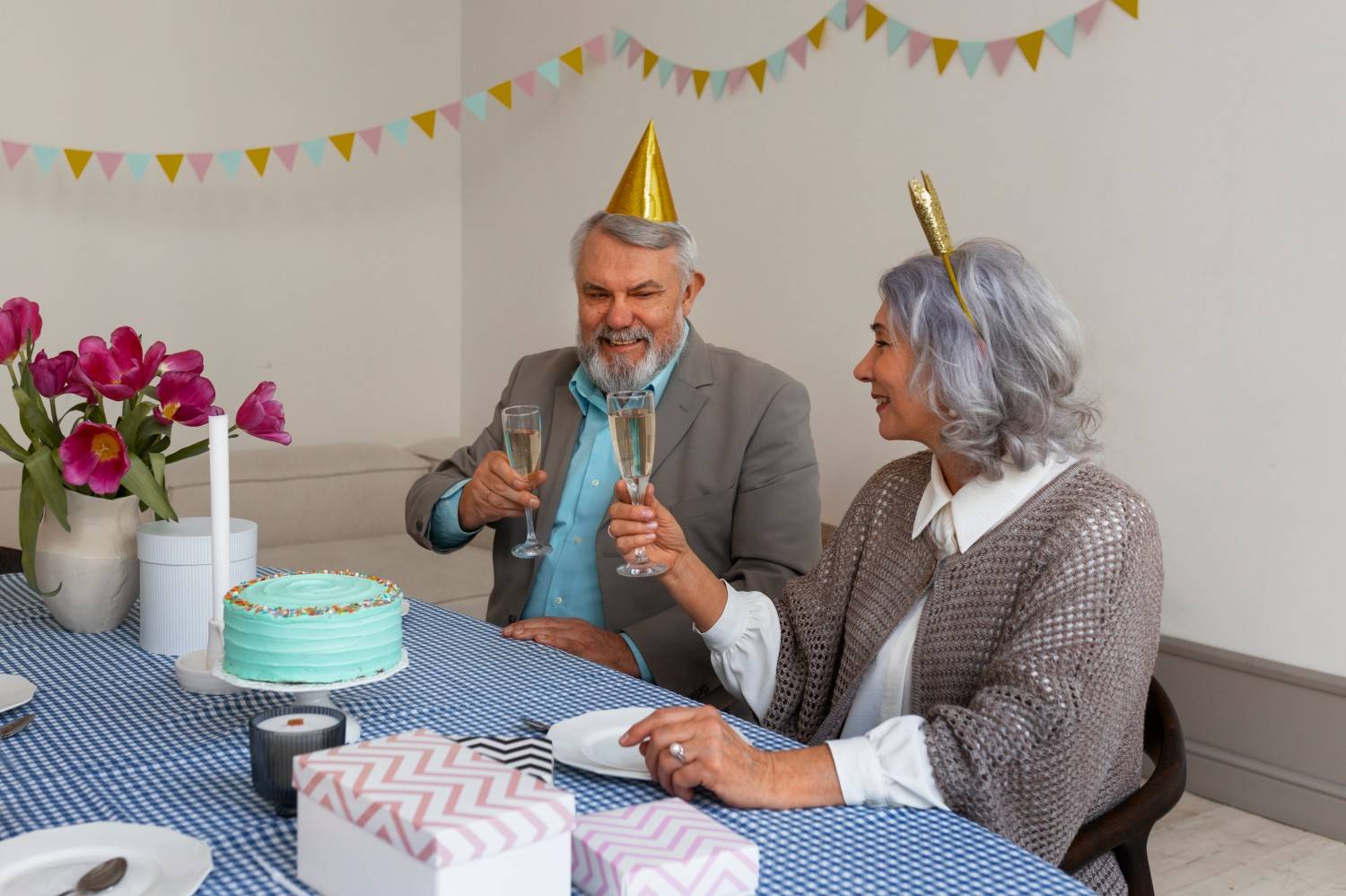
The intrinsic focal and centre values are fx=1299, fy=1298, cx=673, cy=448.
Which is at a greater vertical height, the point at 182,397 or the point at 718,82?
the point at 718,82

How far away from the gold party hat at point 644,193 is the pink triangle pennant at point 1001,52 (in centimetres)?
103

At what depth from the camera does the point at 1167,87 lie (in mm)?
2797

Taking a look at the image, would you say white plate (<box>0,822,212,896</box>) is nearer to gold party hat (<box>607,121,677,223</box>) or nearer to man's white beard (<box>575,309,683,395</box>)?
man's white beard (<box>575,309,683,395</box>)

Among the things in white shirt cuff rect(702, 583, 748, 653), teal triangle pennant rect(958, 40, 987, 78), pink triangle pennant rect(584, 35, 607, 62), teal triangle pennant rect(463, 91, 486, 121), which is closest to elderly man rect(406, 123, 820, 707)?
white shirt cuff rect(702, 583, 748, 653)

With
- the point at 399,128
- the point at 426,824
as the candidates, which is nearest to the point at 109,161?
the point at 399,128

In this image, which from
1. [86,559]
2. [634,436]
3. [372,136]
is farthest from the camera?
[372,136]

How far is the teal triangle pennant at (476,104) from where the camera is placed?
459cm

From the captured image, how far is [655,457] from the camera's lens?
2.46 meters

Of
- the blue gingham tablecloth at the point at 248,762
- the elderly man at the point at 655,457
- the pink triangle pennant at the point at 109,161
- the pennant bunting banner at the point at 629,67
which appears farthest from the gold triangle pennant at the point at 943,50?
the pink triangle pennant at the point at 109,161

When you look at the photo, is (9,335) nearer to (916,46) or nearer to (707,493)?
(707,493)

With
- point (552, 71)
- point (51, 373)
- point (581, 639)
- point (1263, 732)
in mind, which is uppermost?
point (552, 71)

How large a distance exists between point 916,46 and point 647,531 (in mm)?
2019

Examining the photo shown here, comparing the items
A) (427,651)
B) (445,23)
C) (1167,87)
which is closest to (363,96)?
(445,23)

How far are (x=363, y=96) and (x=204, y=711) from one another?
3.58 metres
